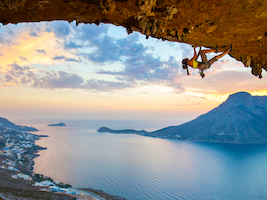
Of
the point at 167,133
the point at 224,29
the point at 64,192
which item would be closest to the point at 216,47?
the point at 224,29

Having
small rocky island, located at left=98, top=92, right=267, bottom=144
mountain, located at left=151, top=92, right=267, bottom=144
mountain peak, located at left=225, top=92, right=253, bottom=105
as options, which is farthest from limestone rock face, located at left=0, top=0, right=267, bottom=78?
mountain peak, located at left=225, top=92, right=253, bottom=105

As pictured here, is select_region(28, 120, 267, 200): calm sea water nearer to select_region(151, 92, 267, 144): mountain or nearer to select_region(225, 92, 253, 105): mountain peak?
select_region(151, 92, 267, 144): mountain

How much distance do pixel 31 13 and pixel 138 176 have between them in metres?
34.2

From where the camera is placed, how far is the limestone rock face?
7.48 feet

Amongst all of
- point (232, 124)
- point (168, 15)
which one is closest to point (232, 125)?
point (232, 124)

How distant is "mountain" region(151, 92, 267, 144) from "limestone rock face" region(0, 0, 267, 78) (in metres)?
89.8

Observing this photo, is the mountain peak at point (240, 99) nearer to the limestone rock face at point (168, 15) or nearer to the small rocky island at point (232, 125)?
the small rocky island at point (232, 125)

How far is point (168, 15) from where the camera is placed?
2.50 meters

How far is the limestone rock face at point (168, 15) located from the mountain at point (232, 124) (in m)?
89.8

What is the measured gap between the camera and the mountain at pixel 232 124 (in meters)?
78.4

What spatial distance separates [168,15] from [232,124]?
9912 centimetres

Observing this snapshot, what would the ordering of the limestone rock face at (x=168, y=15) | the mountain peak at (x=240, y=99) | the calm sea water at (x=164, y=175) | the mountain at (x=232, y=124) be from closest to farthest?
the limestone rock face at (x=168, y=15) < the calm sea water at (x=164, y=175) < the mountain at (x=232, y=124) < the mountain peak at (x=240, y=99)

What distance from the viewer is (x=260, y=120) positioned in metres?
84.9

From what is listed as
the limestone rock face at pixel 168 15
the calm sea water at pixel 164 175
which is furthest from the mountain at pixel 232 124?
the limestone rock face at pixel 168 15
